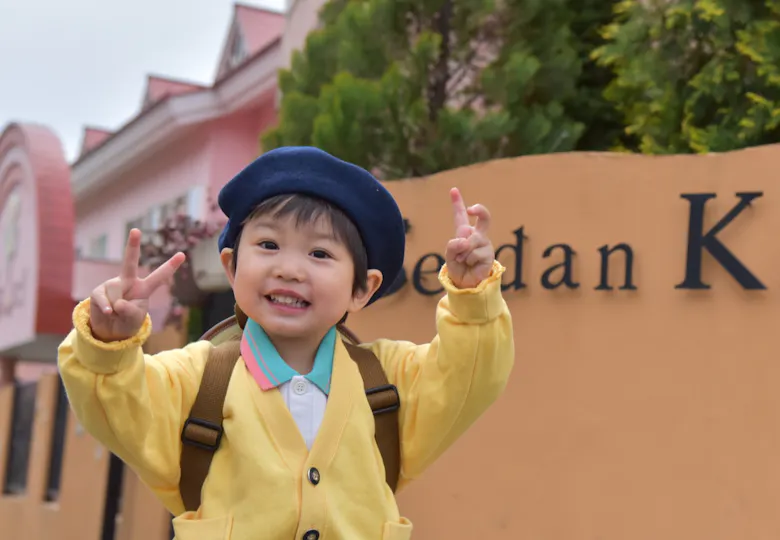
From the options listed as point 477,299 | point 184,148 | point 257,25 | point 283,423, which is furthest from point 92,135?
point 477,299

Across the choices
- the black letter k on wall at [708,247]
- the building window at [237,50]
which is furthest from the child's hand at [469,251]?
the building window at [237,50]

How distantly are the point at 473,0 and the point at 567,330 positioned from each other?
8.91 ft

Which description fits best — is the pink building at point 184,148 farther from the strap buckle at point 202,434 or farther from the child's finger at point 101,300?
the child's finger at point 101,300

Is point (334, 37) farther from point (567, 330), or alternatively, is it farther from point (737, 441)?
point (737, 441)

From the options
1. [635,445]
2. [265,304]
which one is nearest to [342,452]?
[265,304]

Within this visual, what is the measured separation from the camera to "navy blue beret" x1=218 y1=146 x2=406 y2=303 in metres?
2.43

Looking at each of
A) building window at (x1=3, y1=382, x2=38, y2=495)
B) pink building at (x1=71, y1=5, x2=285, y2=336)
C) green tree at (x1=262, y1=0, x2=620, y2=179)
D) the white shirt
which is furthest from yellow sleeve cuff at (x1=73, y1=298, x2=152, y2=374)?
building window at (x1=3, y1=382, x2=38, y2=495)

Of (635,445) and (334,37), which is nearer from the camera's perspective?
(635,445)

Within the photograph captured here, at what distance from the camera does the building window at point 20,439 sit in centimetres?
1083

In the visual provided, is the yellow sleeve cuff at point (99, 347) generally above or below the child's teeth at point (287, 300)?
below

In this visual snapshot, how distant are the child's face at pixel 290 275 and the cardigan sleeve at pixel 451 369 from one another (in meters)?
0.26

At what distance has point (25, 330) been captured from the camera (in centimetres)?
1130

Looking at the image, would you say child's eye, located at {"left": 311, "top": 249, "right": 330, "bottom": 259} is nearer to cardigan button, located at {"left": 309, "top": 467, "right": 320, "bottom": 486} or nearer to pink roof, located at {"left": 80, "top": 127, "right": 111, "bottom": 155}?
cardigan button, located at {"left": 309, "top": 467, "right": 320, "bottom": 486}

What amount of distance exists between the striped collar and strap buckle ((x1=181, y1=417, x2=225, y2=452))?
14cm
